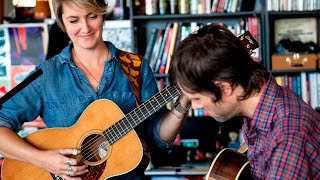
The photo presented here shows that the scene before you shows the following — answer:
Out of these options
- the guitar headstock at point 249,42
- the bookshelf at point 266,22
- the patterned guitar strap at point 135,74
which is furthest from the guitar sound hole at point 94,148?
the bookshelf at point 266,22

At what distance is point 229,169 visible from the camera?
1.74 metres

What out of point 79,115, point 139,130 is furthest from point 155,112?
point 79,115

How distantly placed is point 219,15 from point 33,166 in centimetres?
173

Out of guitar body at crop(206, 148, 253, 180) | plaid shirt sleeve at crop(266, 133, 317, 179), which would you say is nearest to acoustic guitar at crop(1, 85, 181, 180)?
guitar body at crop(206, 148, 253, 180)

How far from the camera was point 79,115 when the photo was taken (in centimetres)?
213

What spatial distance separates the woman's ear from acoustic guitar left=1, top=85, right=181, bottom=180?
59 cm

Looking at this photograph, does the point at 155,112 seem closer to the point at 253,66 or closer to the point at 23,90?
the point at 23,90

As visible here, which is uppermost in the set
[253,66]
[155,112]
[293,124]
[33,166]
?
[253,66]

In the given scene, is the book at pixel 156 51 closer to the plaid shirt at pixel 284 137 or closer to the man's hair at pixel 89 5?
the man's hair at pixel 89 5

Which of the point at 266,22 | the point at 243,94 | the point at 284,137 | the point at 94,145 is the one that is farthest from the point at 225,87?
the point at 266,22

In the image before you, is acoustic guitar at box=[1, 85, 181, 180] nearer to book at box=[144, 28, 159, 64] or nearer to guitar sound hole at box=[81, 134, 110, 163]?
guitar sound hole at box=[81, 134, 110, 163]

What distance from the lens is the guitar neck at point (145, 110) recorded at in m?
2.10

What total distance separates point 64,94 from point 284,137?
3.15 ft

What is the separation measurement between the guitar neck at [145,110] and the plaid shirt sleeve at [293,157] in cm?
76
